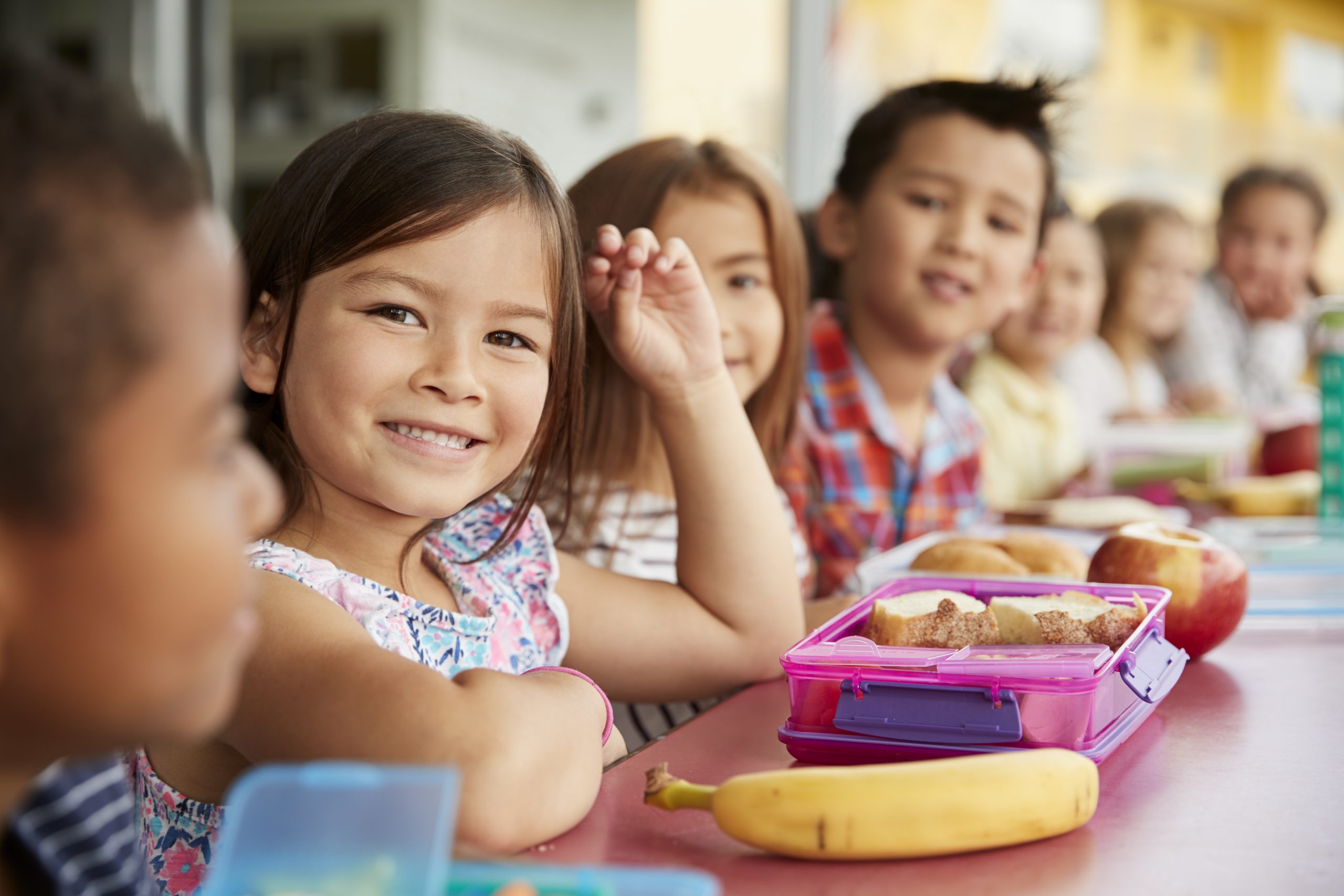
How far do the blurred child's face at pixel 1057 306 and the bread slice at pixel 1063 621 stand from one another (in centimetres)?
212

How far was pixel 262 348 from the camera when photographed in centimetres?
98

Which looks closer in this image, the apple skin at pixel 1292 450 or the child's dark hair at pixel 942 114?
the child's dark hair at pixel 942 114

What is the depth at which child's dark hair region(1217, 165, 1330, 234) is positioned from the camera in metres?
4.38

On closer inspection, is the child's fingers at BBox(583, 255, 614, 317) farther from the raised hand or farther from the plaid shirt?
the plaid shirt

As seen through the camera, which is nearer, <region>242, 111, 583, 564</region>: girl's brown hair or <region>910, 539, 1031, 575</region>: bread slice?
<region>242, 111, 583, 564</region>: girl's brown hair

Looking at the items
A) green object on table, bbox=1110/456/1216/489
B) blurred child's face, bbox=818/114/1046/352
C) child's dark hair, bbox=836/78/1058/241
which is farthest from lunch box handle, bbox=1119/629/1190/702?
green object on table, bbox=1110/456/1216/489

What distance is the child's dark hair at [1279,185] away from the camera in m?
4.38

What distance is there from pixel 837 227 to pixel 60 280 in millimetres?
1845

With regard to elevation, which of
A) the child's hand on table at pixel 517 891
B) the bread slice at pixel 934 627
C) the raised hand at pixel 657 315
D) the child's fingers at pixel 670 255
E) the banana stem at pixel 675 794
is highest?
the child's fingers at pixel 670 255

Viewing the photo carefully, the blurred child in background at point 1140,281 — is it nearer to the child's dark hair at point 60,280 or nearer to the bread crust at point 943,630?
the bread crust at point 943,630

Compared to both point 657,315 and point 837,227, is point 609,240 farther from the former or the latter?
point 837,227

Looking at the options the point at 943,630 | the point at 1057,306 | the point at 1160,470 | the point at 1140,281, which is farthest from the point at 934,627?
the point at 1140,281

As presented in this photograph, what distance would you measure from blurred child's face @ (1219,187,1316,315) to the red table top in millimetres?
3831

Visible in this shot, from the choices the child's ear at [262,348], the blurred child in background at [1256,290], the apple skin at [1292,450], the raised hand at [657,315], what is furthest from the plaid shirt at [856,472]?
the blurred child in background at [1256,290]
